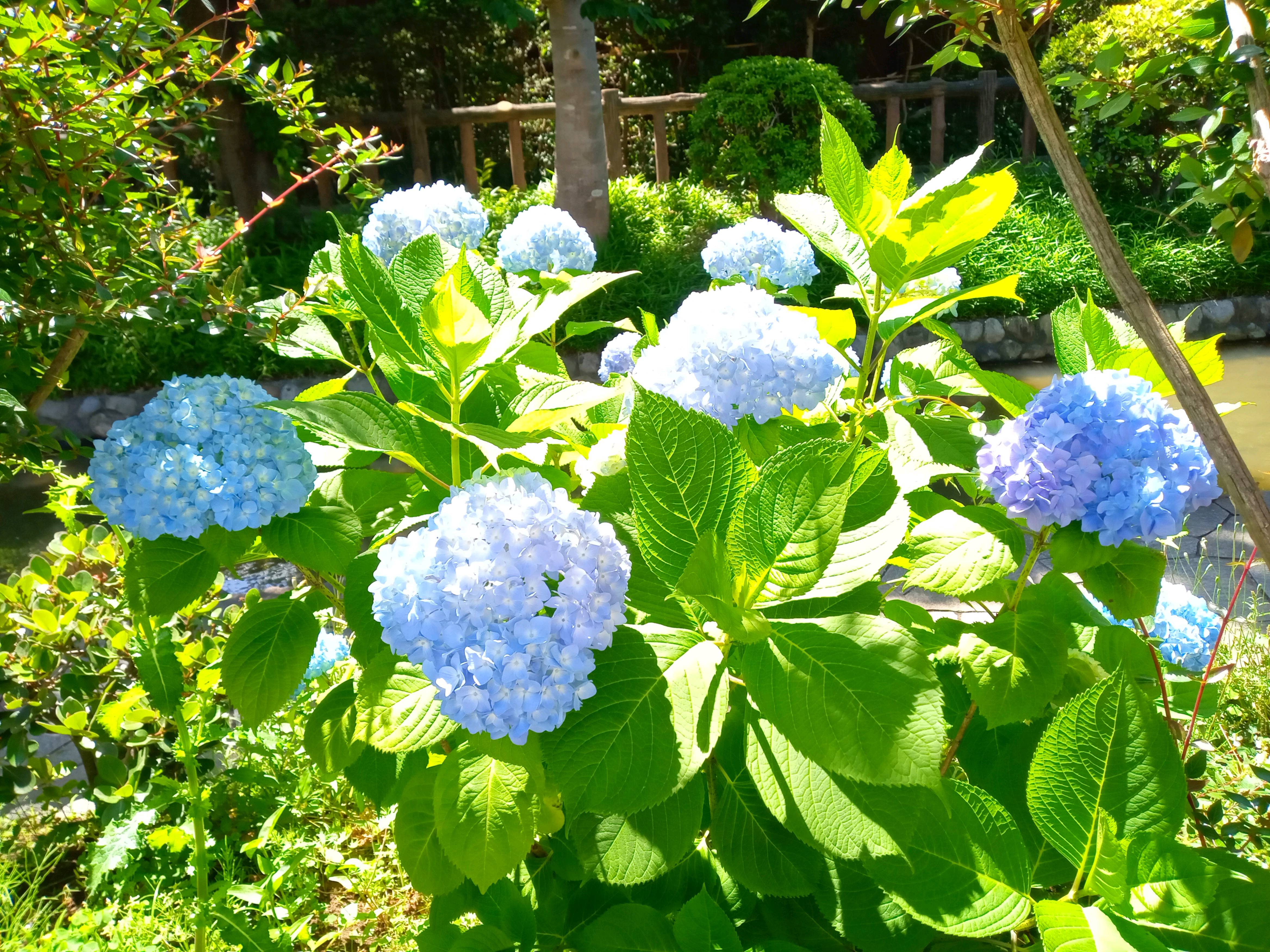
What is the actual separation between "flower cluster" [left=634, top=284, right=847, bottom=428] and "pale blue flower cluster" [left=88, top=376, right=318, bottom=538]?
1.48 feet

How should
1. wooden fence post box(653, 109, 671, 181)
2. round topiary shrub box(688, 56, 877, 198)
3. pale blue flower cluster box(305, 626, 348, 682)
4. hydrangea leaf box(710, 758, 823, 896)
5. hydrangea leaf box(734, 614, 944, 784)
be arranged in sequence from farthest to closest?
1. wooden fence post box(653, 109, 671, 181)
2. round topiary shrub box(688, 56, 877, 198)
3. pale blue flower cluster box(305, 626, 348, 682)
4. hydrangea leaf box(710, 758, 823, 896)
5. hydrangea leaf box(734, 614, 944, 784)

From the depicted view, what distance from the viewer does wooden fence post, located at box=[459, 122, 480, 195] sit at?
8.62 m

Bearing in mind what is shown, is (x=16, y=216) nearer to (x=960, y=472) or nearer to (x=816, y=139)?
(x=960, y=472)

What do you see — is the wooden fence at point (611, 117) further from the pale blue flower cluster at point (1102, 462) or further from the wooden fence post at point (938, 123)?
the pale blue flower cluster at point (1102, 462)

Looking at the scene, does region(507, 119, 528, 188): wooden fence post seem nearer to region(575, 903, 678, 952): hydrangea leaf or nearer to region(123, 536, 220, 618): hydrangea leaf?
region(123, 536, 220, 618): hydrangea leaf

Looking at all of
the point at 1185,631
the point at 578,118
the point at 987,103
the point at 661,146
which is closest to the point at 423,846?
the point at 1185,631

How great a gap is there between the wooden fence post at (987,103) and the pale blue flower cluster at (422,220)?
32.1 feet

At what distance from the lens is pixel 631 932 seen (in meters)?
0.99

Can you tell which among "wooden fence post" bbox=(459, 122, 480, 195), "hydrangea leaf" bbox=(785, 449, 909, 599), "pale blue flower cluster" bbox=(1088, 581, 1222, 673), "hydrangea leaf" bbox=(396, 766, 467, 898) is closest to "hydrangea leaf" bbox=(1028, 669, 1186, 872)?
"hydrangea leaf" bbox=(785, 449, 909, 599)

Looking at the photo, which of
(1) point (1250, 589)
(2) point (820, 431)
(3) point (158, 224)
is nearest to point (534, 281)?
(3) point (158, 224)

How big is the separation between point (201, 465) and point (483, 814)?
495mm

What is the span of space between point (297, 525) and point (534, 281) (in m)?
1.12

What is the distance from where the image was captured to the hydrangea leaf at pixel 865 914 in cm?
95

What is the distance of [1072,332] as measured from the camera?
4.01 ft
